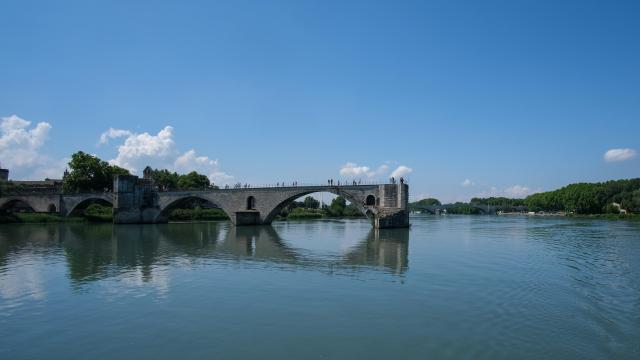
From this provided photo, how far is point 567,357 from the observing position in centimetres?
870

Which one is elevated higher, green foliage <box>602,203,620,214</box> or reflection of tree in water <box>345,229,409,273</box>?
green foliage <box>602,203,620,214</box>

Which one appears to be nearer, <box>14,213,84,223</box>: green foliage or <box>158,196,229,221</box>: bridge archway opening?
<box>14,213,84,223</box>: green foliage

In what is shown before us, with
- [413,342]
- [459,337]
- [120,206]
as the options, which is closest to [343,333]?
[413,342]

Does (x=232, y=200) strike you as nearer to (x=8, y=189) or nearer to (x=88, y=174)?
(x=88, y=174)

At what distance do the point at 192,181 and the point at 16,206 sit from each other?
1079 inches

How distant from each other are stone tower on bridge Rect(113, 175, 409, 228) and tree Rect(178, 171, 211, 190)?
17932 mm

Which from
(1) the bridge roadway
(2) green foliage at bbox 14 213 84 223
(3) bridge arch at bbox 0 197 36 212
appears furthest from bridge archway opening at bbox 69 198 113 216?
(3) bridge arch at bbox 0 197 36 212

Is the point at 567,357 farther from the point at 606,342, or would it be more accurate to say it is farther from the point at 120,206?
the point at 120,206

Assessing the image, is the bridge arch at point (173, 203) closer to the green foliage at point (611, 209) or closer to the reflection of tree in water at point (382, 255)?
the reflection of tree in water at point (382, 255)

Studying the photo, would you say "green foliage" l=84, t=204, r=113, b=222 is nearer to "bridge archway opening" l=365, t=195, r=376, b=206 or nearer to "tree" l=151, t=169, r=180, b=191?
"tree" l=151, t=169, r=180, b=191

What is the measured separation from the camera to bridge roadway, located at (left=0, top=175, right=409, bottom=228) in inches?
1918

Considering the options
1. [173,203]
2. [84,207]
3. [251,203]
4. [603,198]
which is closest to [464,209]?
[603,198]

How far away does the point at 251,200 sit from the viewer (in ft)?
189

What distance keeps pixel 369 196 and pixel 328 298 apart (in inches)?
1431
